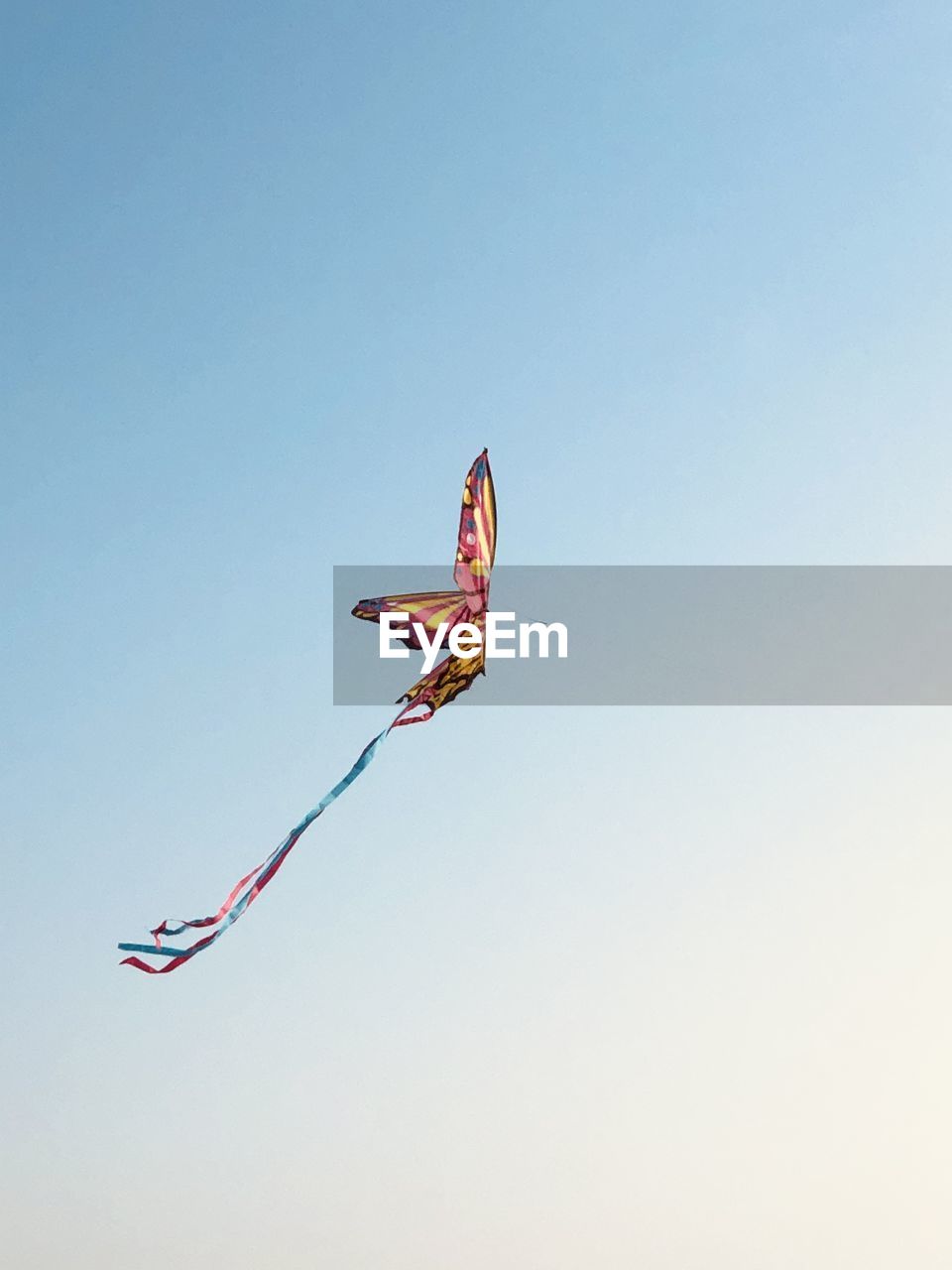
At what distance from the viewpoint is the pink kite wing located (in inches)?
1021

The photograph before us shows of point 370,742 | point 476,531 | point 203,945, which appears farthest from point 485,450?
point 203,945

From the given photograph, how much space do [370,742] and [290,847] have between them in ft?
9.17

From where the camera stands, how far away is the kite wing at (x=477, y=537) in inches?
1020

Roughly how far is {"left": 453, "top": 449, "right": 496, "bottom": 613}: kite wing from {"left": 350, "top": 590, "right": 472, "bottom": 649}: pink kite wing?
0.29 meters

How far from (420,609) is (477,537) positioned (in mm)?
1671

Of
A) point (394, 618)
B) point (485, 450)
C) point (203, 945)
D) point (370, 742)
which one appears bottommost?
point (203, 945)

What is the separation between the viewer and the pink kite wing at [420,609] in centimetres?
2594

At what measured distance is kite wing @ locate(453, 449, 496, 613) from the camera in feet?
85.0

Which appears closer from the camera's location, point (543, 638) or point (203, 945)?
point (203, 945)

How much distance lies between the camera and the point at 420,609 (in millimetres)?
25984

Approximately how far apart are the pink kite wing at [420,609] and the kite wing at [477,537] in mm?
294

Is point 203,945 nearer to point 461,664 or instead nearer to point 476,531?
point 461,664

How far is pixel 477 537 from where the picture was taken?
26.2m

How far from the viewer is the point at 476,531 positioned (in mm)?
26172
